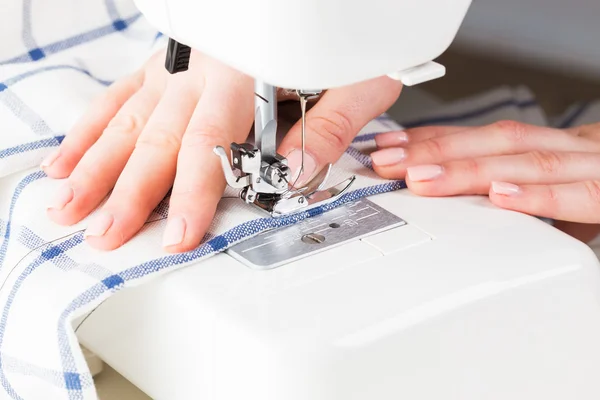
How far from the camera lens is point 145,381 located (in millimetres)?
662

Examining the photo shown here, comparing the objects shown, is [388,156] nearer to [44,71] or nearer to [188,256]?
[188,256]

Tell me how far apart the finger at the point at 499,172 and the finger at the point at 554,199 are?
0.02 meters

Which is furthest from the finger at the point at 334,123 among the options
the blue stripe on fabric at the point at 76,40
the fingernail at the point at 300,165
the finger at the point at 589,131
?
the blue stripe on fabric at the point at 76,40

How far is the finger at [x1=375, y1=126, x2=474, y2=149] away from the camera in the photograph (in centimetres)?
84

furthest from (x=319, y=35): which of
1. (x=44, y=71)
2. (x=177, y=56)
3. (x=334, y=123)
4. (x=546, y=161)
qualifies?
(x=44, y=71)

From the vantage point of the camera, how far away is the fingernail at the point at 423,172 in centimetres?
75

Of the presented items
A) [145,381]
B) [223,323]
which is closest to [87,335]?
[145,381]

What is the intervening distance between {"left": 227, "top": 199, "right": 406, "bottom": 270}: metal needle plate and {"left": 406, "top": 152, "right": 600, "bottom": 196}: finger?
0.19ft

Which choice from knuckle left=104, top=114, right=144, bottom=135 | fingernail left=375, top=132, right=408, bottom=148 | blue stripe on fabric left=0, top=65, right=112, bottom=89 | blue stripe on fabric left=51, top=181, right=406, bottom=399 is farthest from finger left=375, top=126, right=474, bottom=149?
blue stripe on fabric left=0, top=65, right=112, bottom=89

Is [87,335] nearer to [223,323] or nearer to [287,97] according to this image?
[223,323]

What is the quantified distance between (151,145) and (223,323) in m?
0.24

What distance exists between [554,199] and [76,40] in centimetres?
55

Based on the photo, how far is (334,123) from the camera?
2.61ft

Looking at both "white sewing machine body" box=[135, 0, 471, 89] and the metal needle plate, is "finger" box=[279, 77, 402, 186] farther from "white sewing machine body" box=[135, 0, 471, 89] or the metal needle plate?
"white sewing machine body" box=[135, 0, 471, 89]
